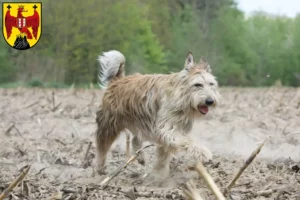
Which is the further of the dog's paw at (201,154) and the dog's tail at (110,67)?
the dog's tail at (110,67)

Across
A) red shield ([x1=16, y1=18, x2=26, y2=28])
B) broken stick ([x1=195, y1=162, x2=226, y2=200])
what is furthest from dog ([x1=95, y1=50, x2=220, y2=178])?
red shield ([x1=16, y1=18, x2=26, y2=28])

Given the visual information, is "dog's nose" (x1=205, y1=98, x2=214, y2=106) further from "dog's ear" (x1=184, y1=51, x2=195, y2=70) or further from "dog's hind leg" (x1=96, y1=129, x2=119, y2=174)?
"dog's hind leg" (x1=96, y1=129, x2=119, y2=174)

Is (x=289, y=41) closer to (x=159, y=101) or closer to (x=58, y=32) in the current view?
(x=58, y=32)

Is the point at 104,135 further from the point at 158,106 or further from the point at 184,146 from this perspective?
the point at 184,146

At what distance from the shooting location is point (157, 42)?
56.4m

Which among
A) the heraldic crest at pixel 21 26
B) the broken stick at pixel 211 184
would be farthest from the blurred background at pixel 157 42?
the broken stick at pixel 211 184

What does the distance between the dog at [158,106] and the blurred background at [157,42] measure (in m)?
23.4

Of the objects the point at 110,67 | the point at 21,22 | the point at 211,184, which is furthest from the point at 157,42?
the point at 211,184

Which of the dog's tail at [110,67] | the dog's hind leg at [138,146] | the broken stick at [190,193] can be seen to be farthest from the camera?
the dog's tail at [110,67]

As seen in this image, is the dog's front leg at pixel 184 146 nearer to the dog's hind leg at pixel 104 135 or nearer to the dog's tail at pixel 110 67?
the dog's hind leg at pixel 104 135

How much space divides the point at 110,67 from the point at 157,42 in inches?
1844

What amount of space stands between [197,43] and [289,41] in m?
8.26

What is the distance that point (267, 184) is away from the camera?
7258mm

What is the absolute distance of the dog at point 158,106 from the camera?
26.9 feet
